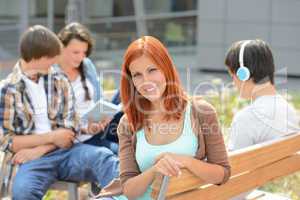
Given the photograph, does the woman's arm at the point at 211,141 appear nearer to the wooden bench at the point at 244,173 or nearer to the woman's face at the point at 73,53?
the wooden bench at the point at 244,173

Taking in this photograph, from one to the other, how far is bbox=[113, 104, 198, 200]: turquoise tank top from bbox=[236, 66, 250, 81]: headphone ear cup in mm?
599

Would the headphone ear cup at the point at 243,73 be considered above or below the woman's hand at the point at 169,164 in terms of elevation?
above

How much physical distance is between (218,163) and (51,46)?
1.35 metres

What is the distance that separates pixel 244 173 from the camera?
2.67 meters

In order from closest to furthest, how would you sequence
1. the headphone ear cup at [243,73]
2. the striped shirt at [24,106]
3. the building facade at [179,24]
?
1. the headphone ear cup at [243,73]
2. the striped shirt at [24,106]
3. the building facade at [179,24]

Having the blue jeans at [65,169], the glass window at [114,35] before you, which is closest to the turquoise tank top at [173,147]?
the blue jeans at [65,169]

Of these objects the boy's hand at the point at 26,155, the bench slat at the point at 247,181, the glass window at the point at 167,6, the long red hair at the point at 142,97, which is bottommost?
the boy's hand at the point at 26,155

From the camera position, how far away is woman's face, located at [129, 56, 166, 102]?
243 centimetres

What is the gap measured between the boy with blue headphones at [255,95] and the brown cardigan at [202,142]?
60 cm

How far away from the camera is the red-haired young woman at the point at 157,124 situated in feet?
7.94

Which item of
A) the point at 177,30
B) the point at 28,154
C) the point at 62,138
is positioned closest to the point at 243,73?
the point at 62,138

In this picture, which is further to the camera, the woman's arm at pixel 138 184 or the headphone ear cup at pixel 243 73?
the headphone ear cup at pixel 243 73

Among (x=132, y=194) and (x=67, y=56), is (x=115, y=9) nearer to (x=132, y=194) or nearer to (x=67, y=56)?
(x=67, y=56)

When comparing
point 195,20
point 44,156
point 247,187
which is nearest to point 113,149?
point 44,156
